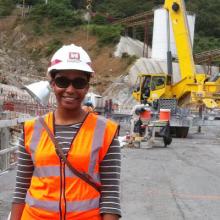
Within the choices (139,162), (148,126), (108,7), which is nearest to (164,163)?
(139,162)

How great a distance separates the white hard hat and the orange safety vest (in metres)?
0.31

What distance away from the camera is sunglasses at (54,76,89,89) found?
3.37m

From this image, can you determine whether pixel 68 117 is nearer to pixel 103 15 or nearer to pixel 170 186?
pixel 170 186

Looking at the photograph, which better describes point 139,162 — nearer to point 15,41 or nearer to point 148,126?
point 148,126

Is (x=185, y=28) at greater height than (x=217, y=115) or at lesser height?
greater

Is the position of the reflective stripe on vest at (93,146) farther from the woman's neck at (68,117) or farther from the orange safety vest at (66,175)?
the woman's neck at (68,117)

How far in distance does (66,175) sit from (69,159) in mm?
85

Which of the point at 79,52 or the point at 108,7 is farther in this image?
the point at 108,7

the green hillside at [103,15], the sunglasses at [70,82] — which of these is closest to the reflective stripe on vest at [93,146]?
the sunglasses at [70,82]

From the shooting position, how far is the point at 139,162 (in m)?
15.7

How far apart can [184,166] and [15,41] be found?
7801cm

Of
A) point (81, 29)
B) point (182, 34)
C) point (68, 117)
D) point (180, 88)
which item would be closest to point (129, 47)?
point (81, 29)

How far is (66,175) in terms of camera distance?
3.19 meters

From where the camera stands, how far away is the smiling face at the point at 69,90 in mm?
3361
